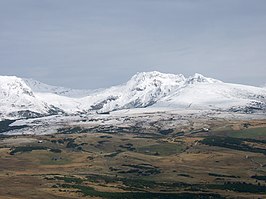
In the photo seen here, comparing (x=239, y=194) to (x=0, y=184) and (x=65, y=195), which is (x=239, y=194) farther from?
(x=0, y=184)

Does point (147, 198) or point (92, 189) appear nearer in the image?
point (147, 198)

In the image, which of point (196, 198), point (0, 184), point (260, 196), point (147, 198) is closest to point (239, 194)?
point (260, 196)

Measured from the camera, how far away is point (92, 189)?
641 feet

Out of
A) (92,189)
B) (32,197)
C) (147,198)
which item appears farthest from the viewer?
(92,189)

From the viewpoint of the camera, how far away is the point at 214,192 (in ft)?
652

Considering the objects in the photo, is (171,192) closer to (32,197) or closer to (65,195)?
(65,195)

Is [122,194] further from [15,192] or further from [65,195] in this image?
[15,192]

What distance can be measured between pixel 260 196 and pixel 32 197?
7525cm

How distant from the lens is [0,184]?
642ft

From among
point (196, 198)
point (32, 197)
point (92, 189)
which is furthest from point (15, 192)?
point (196, 198)

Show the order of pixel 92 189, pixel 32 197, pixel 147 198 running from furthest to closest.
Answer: pixel 92 189 → pixel 147 198 → pixel 32 197

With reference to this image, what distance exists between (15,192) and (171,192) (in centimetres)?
5299

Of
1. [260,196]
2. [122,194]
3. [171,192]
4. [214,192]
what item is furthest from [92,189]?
[260,196]

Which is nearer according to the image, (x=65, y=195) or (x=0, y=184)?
(x=65, y=195)
